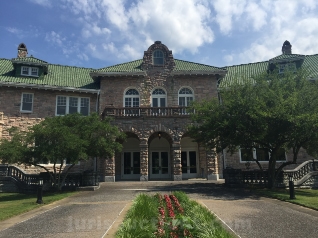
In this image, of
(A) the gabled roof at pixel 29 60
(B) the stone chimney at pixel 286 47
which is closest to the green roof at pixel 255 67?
(B) the stone chimney at pixel 286 47

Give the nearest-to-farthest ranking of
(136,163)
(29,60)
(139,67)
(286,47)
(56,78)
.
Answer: (136,163), (29,60), (139,67), (56,78), (286,47)

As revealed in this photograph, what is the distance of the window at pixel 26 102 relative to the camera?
23.1 m

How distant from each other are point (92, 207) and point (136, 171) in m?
14.0

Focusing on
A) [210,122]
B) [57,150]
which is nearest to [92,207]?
[57,150]

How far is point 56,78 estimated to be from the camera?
25422mm

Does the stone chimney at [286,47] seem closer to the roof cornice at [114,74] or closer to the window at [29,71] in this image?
the roof cornice at [114,74]

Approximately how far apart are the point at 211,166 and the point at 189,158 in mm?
3712

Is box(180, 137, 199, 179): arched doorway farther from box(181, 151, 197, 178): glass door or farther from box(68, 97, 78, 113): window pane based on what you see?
box(68, 97, 78, 113): window pane

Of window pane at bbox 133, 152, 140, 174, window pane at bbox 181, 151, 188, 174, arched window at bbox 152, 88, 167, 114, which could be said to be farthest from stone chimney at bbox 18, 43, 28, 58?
window pane at bbox 181, 151, 188, 174

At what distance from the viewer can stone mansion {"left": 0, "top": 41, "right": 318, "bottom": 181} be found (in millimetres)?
22844

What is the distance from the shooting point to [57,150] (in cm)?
1426

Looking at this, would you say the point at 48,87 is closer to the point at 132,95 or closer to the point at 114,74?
the point at 114,74

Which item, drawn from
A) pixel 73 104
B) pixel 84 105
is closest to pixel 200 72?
pixel 84 105

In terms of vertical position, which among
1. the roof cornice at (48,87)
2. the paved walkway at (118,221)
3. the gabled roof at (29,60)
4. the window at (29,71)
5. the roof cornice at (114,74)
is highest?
the gabled roof at (29,60)
